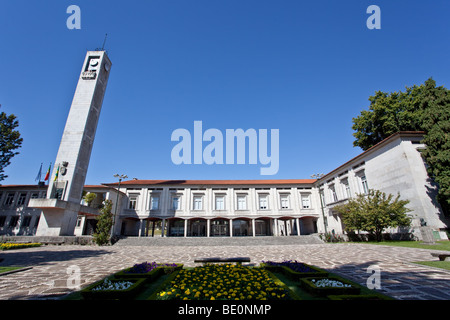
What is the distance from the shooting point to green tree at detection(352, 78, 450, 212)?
54.9ft

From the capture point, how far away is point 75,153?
82.2 feet

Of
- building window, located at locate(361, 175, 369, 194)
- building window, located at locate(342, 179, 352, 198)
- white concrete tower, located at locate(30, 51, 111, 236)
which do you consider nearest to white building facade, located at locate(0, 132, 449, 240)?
building window, located at locate(342, 179, 352, 198)

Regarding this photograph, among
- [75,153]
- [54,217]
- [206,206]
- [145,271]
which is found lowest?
[145,271]

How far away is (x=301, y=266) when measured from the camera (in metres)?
7.34

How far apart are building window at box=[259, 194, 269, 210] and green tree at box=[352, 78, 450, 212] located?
595 inches

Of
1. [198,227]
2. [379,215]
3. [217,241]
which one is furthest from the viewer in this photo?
[198,227]

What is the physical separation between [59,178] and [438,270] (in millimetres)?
30901

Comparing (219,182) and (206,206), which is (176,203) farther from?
(219,182)

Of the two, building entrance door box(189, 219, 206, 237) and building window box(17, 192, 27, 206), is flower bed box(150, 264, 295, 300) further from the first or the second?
building window box(17, 192, 27, 206)

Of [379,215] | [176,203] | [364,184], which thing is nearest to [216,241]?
[176,203]

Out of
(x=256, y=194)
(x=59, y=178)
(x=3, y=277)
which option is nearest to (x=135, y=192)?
(x=59, y=178)

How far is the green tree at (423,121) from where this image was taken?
54.9ft

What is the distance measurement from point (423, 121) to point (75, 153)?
3574cm
